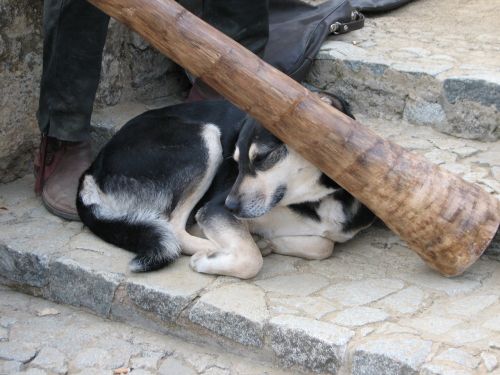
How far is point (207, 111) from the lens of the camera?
4.71m

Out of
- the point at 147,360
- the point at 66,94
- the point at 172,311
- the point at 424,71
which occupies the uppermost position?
the point at 424,71

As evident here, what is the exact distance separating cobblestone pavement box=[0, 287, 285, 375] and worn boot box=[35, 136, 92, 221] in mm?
700

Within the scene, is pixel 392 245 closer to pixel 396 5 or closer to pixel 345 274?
pixel 345 274

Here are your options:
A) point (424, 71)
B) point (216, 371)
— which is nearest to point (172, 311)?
point (216, 371)

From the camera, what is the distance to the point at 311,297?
13.5 feet

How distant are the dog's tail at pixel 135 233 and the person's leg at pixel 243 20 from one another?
1210 mm

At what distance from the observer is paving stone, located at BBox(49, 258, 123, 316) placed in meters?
4.37

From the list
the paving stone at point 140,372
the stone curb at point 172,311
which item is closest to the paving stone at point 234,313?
the stone curb at point 172,311

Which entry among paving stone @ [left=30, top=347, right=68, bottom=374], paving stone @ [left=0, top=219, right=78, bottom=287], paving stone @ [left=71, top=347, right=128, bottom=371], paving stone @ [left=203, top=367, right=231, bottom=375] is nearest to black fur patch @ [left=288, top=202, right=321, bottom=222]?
paving stone @ [left=203, top=367, right=231, bottom=375]

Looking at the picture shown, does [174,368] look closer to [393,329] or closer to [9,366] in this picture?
[9,366]

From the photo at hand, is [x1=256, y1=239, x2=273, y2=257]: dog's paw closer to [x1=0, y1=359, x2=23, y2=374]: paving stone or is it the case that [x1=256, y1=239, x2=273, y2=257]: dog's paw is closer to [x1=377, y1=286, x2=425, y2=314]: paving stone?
[x1=377, y1=286, x2=425, y2=314]: paving stone

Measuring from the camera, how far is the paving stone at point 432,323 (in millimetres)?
3771

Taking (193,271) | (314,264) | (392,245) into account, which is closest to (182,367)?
(193,271)

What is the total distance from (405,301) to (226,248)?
0.83m
